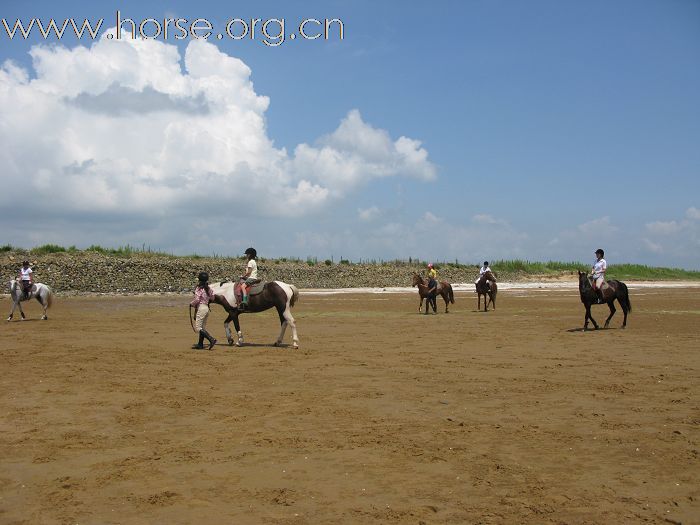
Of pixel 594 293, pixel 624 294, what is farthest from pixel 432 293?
pixel 624 294

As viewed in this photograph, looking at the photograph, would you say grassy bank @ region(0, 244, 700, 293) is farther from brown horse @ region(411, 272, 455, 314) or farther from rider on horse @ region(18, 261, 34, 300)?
rider on horse @ region(18, 261, 34, 300)

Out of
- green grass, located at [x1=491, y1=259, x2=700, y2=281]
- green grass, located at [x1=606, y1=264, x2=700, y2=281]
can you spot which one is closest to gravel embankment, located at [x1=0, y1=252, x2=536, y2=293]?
green grass, located at [x1=491, y1=259, x2=700, y2=281]

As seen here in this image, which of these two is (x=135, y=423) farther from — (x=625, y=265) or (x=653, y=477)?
(x=625, y=265)

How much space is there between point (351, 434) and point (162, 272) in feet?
144

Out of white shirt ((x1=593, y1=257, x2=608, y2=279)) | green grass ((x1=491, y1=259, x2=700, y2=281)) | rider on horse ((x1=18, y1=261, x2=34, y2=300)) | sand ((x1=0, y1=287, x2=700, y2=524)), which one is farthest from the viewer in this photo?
green grass ((x1=491, y1=259, x2=700, y2=281))

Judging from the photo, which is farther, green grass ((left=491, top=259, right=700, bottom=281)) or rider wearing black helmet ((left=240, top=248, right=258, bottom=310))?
green grass ((left=491, top=259, right=700, bottom=281))

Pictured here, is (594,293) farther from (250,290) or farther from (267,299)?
(250,290)

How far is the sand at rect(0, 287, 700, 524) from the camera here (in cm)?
545

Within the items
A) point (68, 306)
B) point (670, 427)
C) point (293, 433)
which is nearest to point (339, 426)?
point (293, 433)

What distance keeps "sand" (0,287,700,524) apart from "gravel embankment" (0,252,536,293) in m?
31.1

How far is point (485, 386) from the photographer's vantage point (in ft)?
33.9

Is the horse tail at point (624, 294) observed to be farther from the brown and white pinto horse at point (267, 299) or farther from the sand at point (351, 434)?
the brown and white pinto horse at point (267, 299)

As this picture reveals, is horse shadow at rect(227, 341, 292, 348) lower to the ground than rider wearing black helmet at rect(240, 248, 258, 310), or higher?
lower

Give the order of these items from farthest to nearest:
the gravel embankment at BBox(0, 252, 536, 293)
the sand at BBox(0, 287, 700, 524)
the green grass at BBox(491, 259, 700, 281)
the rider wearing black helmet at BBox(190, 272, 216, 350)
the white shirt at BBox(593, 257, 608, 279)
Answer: the green grass at BBox(491, 259, 700, 281) < the gravel embankment at BBox(0, 252, 536, 293) < the white shirt at BBox(593, 257, 608, 279) < the rider wearing black helmet at BBox(190, 272, 216, 350) < the sand at BBox(0, 287, 700, 524)
